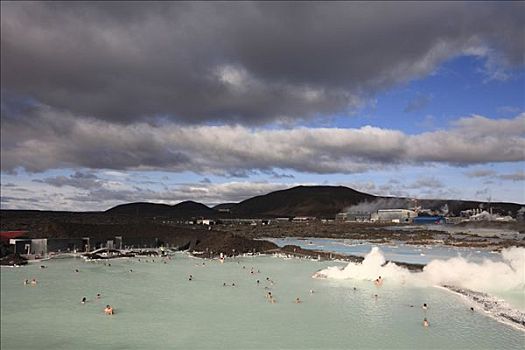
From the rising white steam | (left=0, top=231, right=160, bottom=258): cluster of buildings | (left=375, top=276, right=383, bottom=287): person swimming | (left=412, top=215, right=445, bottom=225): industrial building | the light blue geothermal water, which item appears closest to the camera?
the light blue geothermal water

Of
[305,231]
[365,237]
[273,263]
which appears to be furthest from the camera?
[305,231]

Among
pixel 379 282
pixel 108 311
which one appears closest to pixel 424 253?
pixel 379 282

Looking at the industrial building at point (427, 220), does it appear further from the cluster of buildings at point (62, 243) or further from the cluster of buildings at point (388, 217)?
the cluster of buildings at point (62, 243)

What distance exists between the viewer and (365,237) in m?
81.2

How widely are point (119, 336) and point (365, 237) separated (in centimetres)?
6733

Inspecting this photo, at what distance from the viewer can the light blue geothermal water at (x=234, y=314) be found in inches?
707

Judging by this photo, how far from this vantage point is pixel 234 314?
74.3ft

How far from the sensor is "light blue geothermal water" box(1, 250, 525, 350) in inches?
707

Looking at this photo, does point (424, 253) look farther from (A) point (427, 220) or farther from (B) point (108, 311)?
(A) point (427, 220)

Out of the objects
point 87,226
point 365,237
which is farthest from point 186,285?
point 365,237

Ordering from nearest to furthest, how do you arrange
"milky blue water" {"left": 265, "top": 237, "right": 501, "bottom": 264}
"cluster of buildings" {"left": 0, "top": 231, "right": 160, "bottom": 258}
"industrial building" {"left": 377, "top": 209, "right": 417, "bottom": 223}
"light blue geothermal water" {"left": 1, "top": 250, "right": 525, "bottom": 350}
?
1. "light blue geothermal water" {"left": 1, "top": 250, "right": 525, "bottom": 350}
2. "cluster of buildings" {"left": 0, "top": 231, "right": 160, "bottom": 258}
3. "milky blue water" {"left": 265, "top": 237, "right": 501, "bottom": 264}
4. "industrial building" {"left": 377, "top": 209, "right": 417, "bottom": 223}

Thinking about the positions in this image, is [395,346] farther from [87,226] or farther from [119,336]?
[87,226]

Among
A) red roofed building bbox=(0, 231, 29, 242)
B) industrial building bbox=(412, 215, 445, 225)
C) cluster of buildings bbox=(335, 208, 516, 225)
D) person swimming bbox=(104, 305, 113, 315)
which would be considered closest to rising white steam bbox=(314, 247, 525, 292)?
person swimming bbox=(104, 305, 113, 315)

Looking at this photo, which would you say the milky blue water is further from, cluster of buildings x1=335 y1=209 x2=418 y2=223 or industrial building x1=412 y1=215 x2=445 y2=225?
cluster of buildings x1=335 y1=209 x2=418 y2=223
